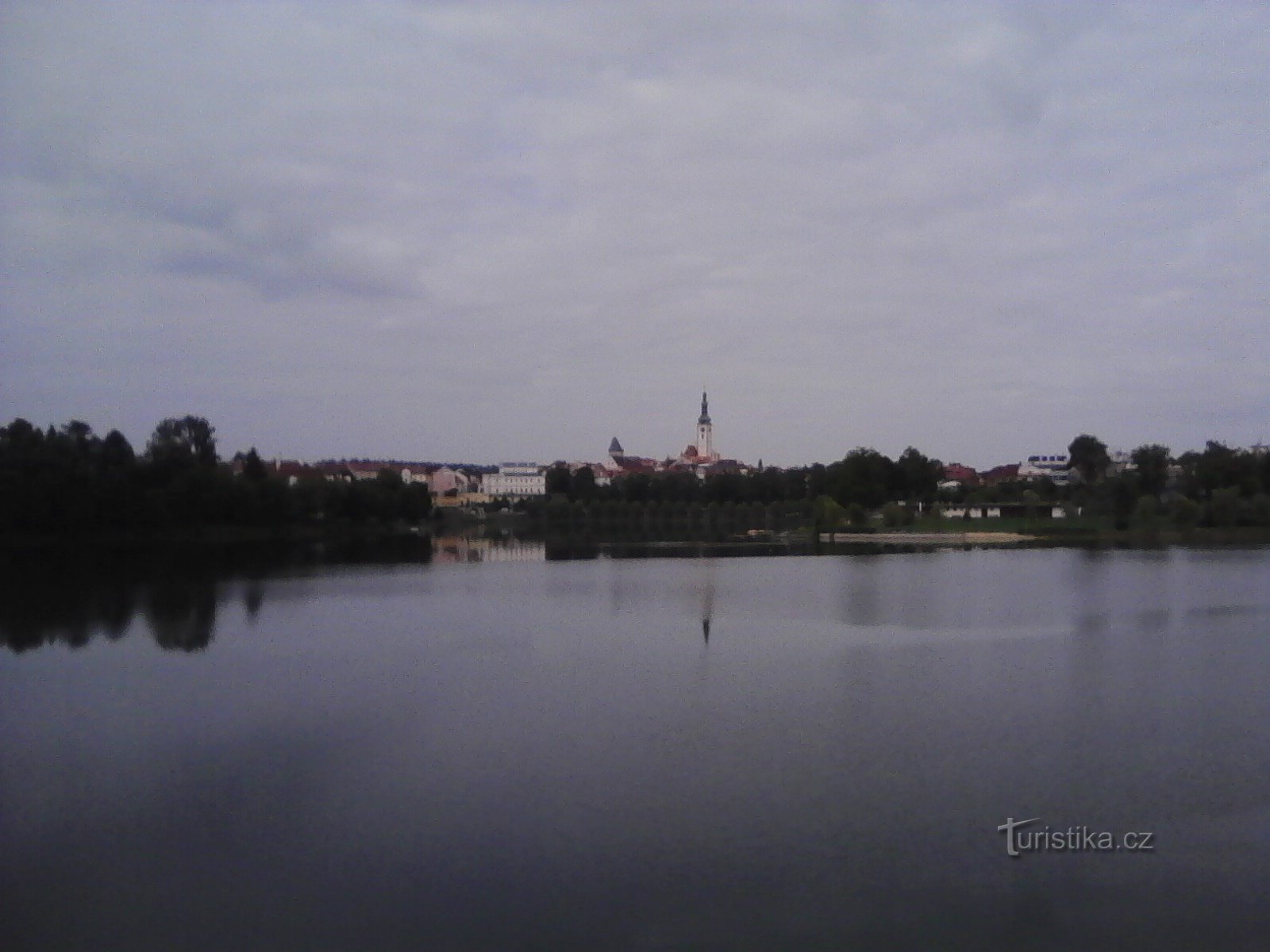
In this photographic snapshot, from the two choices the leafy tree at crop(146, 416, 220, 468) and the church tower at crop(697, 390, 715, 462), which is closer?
the leafy tree at crop(146, 416, 220, 468)

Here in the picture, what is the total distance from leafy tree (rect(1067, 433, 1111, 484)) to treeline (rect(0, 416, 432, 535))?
4234 cm

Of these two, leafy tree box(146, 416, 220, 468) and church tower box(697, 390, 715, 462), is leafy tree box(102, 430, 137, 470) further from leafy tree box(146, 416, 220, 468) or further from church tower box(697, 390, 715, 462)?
church tower box(697, 390, 715, 462)

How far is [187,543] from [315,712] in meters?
33.6

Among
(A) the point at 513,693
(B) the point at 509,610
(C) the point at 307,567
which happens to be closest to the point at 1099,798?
(A) the point at 513,693

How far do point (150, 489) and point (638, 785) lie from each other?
1507 inches

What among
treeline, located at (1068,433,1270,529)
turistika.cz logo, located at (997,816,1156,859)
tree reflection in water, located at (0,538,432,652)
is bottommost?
turistika.cz logo, located at (997,816,1156,859)

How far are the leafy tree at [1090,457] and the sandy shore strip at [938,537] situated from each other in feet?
73.6

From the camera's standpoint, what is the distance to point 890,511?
52.0 m

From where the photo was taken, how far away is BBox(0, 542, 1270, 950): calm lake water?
19.6 ft

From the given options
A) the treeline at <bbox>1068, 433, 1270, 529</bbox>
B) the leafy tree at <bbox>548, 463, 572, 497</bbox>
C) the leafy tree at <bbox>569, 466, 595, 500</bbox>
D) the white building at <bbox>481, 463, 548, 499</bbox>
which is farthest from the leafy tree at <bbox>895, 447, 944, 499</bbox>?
the white building at <bbox>481, 463, 548, 499</bbox>

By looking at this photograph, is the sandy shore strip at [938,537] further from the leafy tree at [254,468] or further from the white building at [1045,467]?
the white building at [1045,467]

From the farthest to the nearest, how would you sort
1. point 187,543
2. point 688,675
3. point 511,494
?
1. point 511,494
2. point 187,543
3. point 688,675

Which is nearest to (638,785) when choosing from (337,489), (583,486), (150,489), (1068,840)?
(1068,840)

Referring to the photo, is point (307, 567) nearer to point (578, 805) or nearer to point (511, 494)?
point (578, 805)
